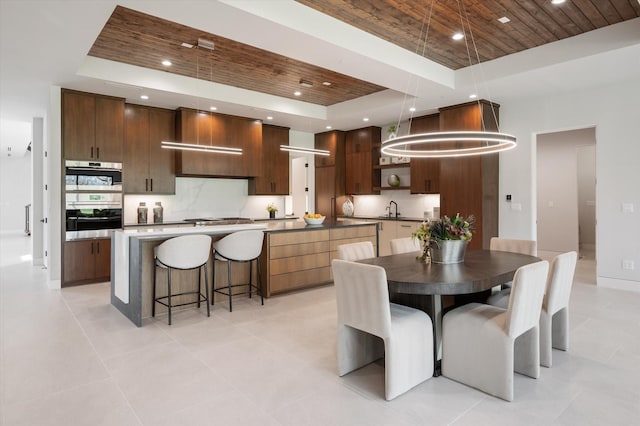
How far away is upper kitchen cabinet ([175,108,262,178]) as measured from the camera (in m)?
6.42

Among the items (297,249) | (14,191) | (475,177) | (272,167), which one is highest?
(272,167)

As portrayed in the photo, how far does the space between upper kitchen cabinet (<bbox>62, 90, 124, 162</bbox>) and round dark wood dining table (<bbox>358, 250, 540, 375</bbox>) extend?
4484 mm

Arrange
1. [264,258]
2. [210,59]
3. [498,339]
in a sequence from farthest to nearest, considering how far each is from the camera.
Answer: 1. [210,59]
2. [264,258]
3. [498,339]

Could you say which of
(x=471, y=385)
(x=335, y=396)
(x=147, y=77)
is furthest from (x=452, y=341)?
(x=147, y=77)

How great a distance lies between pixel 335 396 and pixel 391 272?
2.95 ft

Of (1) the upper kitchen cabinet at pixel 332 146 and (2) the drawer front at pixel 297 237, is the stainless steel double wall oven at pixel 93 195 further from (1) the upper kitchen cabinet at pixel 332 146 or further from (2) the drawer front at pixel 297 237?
(1) the upper kitchen cabinet at pixel 332 146

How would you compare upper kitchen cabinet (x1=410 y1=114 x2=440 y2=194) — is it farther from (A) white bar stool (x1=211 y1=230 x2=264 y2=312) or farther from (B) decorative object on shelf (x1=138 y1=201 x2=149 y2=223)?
(B) decorative object on shelf (x1=138 y1=201 x2=149 y2=223)

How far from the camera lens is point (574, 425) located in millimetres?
2070

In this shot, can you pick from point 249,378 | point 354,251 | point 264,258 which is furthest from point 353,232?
point 249,378

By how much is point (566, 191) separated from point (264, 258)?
277 inches

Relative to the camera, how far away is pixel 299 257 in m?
4.99

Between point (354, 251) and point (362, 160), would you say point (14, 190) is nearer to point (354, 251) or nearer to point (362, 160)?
point (362, 160)

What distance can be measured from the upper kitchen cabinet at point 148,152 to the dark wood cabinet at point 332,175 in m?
3.32

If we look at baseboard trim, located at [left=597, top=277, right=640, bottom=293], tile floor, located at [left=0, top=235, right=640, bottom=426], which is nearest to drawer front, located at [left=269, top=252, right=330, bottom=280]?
tile floor, located at [left=0, top=235, right=640, bottom=426]
